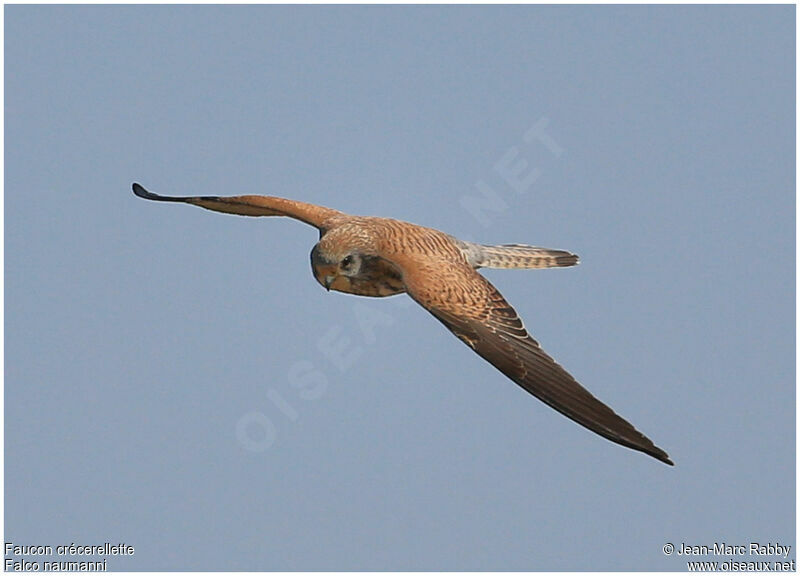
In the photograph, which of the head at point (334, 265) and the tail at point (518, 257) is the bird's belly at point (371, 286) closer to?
the head at point (334, 265)

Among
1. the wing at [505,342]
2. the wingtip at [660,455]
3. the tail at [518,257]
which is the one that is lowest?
the wingtip at [660,455]

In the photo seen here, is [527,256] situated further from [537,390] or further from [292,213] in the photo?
[537,390]

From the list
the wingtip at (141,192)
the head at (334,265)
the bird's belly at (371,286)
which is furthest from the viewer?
the wingtip at (141,192)

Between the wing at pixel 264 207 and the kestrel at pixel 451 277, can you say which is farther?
the wing at pixel 264 207

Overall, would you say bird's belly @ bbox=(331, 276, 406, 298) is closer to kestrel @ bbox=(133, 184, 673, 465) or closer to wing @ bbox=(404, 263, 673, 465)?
kestrel @ bbox=(133, 184, 673, 465)

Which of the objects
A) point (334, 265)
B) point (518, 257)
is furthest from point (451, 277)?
point (518, 257)

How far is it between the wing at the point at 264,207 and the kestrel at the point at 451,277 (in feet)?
0.04

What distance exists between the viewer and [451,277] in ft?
42.0

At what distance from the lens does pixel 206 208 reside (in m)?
16.2

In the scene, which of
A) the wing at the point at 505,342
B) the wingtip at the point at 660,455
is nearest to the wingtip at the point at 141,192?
the wing at the point at 505,342

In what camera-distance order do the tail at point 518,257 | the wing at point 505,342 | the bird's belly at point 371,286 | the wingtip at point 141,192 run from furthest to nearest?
the wingtip at point 141,192 → the tail at point 518,257 → the bird's belly at point 371,286 → the wing at point 505,342

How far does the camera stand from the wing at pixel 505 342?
10.9m

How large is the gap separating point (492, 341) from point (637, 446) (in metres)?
1.87

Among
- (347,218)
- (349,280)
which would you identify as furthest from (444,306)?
(347,218)
